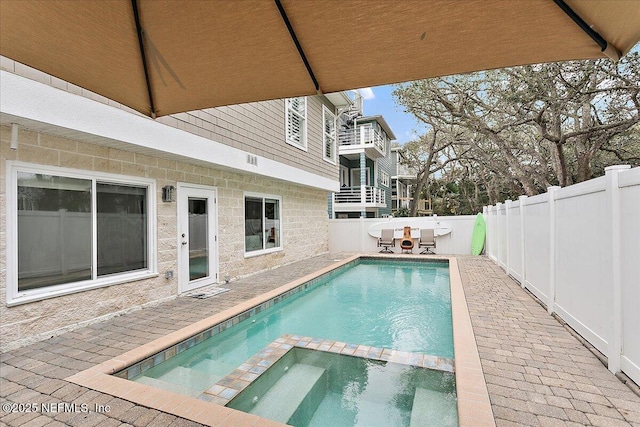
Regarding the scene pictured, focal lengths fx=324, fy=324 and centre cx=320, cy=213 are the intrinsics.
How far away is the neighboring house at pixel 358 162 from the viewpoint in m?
18.8

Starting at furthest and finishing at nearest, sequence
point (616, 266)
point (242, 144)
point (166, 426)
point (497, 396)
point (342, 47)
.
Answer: point (242, 144), point (616, 266), point (497, 396), point (166, 426), point (342, 47)

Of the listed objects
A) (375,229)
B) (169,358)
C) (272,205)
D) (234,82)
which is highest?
(234,82)

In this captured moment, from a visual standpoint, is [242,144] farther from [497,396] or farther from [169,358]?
[497,396]

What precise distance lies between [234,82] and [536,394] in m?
3.54

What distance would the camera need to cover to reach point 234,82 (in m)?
2.25

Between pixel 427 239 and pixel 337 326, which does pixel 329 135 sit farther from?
pixel 337 326

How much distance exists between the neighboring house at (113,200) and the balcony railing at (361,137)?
33.7ft

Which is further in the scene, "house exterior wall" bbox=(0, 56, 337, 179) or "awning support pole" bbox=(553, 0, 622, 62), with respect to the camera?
"house exterior wall" bbox=(0, 56, 337, 179)

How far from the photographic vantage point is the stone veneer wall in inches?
155

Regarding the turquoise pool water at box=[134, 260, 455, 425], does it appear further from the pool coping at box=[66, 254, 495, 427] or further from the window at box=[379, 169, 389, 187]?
the window at box=[379, 169, 389, 187]

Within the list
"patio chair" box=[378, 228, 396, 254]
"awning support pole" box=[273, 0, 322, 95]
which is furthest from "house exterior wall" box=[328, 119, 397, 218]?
"awning support pole" box=[273, 0, 322, 95]

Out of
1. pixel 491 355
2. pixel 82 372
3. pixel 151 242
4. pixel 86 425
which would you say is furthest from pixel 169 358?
pixel 491 355

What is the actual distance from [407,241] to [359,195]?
5959mm

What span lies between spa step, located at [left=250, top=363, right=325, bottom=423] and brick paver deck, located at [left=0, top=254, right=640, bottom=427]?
82cm
